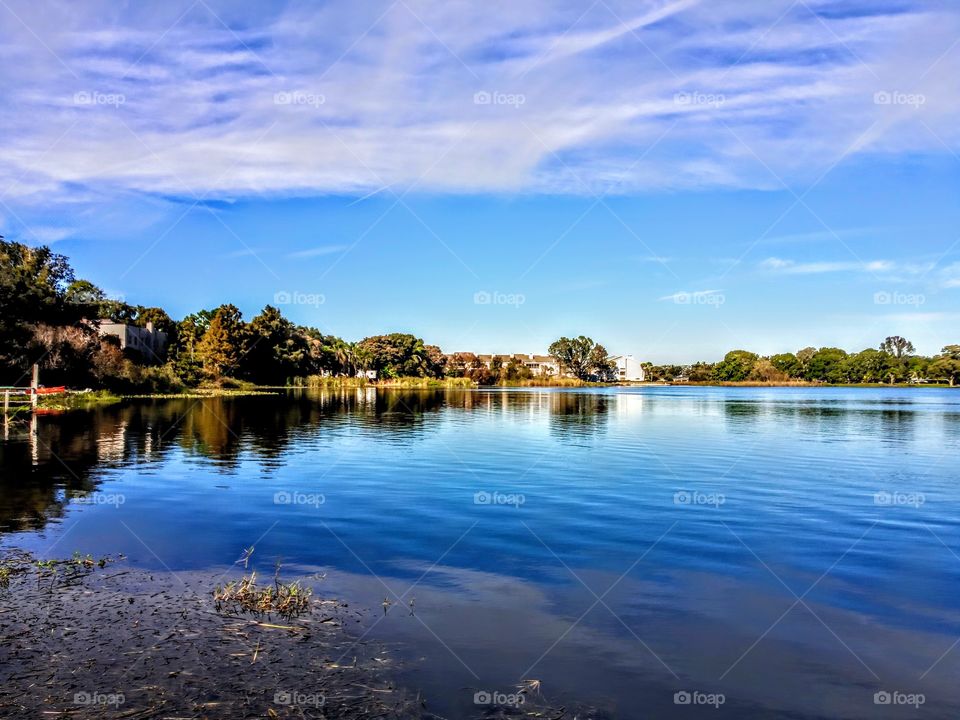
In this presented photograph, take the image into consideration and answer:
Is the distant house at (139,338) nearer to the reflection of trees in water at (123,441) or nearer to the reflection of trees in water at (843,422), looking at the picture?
the reflection of trees in water at (123,441)

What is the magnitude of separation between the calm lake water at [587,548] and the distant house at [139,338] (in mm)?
76376

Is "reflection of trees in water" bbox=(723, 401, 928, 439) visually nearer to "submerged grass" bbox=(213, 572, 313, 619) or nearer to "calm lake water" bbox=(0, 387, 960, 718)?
"calm lake water" bbox=(0, 387, 960, 718)

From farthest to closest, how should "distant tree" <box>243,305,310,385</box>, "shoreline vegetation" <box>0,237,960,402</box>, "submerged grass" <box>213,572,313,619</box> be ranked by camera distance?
"distant tree" <box>243,305,310,385</box> < "shoreline vegetation" <box>0,237,960,402</box> < "submerged grass" <box>213,572,313,619</box>

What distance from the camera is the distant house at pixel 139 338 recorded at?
108m

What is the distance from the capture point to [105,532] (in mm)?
17172

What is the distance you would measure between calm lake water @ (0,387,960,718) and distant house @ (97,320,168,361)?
76376 mm

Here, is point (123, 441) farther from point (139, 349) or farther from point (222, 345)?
point (222, 345)

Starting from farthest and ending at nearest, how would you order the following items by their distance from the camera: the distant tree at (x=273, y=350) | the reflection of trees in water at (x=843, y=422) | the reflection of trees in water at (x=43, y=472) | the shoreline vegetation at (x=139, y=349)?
the distant tree at (x=273, y=350) < the shoreline vegetation at (x=139, y=349) < the reflection of trees in water at (x=843, y=422) < the reflection of trees in water at (x=43, y=472)

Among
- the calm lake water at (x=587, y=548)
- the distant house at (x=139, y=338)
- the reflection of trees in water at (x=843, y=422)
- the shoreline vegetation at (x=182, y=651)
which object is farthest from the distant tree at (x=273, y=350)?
the shoreline vegetation at (x=182, y=651)

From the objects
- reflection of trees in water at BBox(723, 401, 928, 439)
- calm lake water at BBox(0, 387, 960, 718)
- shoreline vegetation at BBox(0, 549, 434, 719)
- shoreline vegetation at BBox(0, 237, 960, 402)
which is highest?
shoreline vegetation at BBox(0, 237, 960, 402)

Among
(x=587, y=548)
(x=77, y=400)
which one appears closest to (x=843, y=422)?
(x=587, y=548)

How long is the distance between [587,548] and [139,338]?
117182 mm

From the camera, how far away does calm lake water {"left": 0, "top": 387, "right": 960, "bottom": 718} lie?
9922 millimetres

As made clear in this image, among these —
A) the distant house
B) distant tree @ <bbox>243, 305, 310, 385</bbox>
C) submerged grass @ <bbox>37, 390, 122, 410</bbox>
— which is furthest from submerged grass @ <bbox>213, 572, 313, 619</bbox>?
distant tree @ <bbox>243, 305, 310, 385</bbox>
